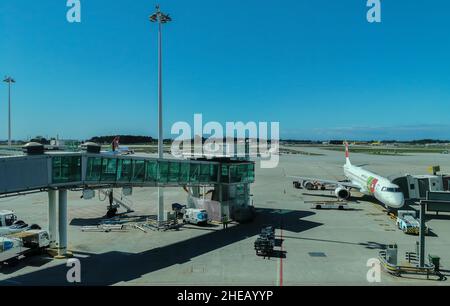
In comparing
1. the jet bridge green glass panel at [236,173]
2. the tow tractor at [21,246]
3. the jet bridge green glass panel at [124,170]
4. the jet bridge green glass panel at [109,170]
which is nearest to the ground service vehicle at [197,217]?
the jet bridge green glass panel at [236,173]

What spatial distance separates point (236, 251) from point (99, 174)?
1336 centimetres

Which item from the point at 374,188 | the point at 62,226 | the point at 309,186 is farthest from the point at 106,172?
the point at 309,186

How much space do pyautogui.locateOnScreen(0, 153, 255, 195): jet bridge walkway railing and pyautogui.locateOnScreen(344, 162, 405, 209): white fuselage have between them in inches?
671

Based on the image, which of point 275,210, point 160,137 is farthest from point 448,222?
A: point 160,137

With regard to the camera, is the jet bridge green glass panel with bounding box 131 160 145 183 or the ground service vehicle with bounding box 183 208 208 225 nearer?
the jet bridge green glass panel with bounding box 131 160 145 183

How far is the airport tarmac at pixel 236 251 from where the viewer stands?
81.2 feet

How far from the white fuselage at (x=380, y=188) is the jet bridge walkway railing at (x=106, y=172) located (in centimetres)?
1704

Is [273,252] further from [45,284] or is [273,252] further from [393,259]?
[45,284]

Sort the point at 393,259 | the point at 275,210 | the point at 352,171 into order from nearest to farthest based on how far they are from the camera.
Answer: the point at 393,259 → the point at 275,210 → the point at 352,171

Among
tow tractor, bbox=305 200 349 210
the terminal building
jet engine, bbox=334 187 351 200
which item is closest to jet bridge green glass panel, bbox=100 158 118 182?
tow tractor, bbox=305 200 349 210

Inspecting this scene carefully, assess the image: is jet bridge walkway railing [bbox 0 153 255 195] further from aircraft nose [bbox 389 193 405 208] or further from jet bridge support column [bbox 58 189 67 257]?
aircraft nose [bbox 389 193 405 208]

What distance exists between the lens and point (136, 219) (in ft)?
147

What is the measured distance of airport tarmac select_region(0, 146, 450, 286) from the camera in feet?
81.2

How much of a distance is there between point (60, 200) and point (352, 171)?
50613mm
